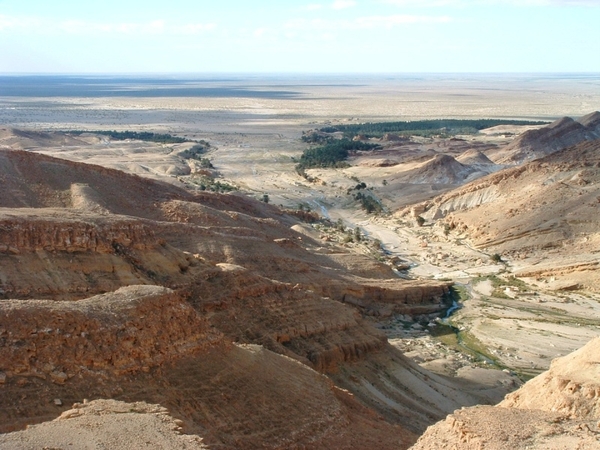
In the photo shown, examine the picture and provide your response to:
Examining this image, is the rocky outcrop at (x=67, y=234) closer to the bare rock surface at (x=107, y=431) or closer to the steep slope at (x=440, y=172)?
the bare rock surface at (x=107, y=431)

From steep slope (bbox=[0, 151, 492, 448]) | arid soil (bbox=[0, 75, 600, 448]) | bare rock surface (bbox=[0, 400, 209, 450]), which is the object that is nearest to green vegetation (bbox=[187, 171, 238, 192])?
arid soil (bbox=[0, 75, 600, 448])

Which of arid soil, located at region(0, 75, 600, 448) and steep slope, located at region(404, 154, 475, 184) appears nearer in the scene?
arid soil, located at region(0, 75, 600, 448)

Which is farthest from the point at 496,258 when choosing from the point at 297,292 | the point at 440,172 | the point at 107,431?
the point at 107,431

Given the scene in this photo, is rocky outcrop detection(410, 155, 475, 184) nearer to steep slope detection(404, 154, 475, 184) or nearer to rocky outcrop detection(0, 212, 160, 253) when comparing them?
steep slope detection(404, 154, 475, 184)

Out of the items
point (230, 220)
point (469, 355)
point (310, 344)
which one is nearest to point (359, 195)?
point (230, 220)

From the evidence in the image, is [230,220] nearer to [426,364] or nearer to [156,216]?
[156,216]

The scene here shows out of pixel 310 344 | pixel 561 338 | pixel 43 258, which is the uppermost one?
pixel 43 258

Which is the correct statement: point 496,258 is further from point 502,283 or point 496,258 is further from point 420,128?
point 420,128
